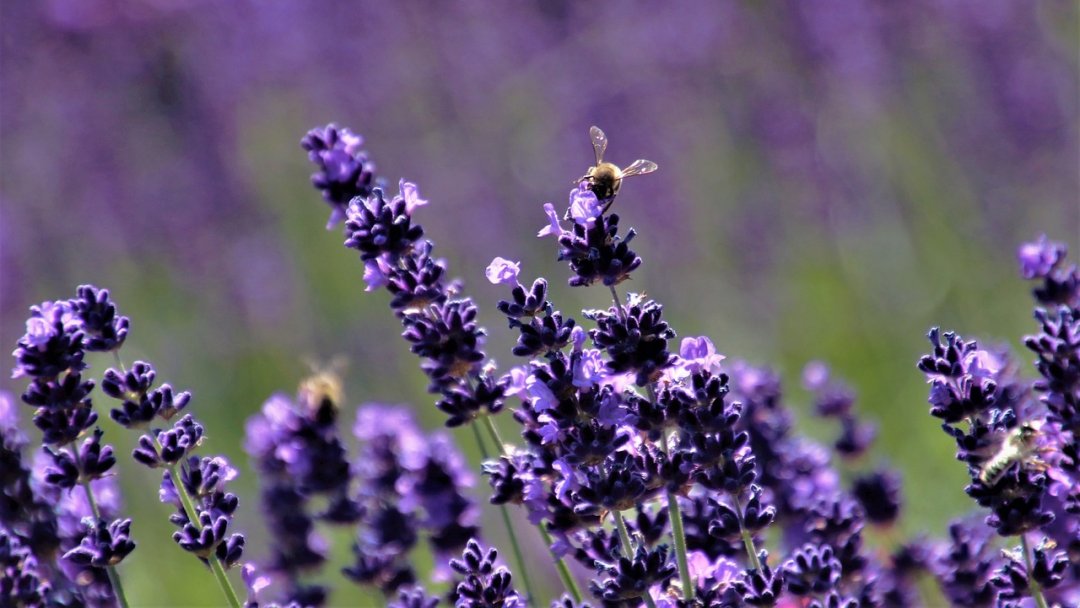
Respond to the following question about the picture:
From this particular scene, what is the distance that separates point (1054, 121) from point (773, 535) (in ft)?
14.9

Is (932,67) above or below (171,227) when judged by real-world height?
below

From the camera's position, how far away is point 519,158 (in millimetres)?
9375

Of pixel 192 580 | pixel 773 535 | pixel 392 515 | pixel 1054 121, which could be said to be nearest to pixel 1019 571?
pixel 392 515

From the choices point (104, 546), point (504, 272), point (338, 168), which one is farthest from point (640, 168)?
point (104, 546)

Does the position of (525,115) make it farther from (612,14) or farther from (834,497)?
(834,497)

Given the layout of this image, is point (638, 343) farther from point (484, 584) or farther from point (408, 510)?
point (408, 510)

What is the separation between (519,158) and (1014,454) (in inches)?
291

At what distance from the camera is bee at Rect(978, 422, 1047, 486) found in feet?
6.98

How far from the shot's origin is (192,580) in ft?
19.3

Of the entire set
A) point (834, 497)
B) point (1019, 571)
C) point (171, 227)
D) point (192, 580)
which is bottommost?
point (1019, 571)

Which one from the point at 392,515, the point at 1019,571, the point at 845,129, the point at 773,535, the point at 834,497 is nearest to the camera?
the point at 1019,571

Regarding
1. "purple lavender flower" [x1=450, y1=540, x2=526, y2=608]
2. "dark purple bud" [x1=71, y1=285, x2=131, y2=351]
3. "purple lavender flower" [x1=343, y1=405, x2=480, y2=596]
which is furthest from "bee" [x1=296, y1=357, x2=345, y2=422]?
"purple lavender flower" [x1=450, y1=540, x2=526, y2=608]

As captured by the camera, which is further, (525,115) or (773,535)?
(525,115)

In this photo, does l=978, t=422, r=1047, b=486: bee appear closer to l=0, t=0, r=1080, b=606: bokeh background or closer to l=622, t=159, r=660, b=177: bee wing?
l=622, t=159, r=660, b=177: bee wing
